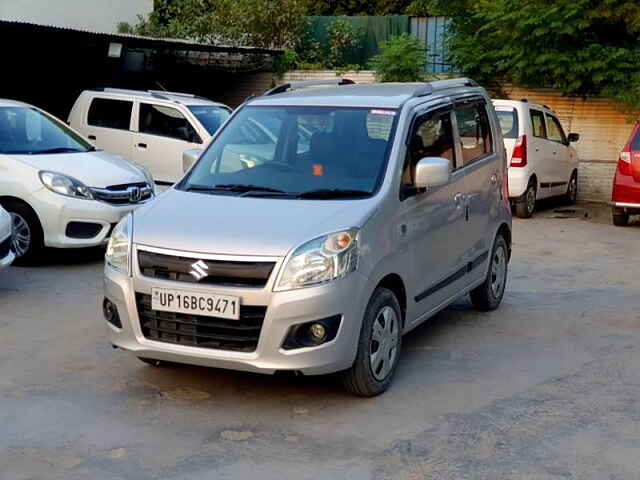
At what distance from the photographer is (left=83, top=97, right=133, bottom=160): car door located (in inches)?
531

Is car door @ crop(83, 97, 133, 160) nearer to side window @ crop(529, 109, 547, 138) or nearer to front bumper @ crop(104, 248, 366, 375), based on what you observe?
side window @ crop(529, 109, 547, 138)

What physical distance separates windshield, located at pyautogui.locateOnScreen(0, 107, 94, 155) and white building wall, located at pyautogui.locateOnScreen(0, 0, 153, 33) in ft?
29.6

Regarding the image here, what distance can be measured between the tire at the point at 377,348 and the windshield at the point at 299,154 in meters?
0.72

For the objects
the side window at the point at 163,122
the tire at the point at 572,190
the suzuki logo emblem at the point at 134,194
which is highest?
the side window at the point at 163,122

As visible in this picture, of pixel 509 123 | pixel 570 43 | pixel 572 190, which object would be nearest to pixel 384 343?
pixel 509 123

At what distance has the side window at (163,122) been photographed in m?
13.5

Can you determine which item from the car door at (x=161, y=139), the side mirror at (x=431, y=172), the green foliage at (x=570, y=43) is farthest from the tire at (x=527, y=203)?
the side mirror at (x=431, y=172)

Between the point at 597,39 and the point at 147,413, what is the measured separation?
13853 mm

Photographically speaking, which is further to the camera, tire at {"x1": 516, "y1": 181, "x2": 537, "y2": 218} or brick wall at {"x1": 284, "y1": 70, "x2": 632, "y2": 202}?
brick wall at {"x1": 284, "y1": 70, "x2": 632, "y2": 202}

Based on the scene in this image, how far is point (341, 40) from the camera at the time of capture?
68.6 ft

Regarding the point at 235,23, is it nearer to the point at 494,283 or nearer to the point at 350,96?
the point at 494,283

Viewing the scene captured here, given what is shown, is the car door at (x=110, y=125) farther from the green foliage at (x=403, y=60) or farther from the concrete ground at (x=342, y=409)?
the green foliage at (x=403, y=60)

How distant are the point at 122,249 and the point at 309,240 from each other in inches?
46.1

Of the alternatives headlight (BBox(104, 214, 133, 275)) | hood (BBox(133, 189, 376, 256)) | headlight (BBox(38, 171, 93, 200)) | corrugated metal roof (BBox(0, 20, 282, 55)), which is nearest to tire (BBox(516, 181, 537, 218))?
corrugated metal roof (BBox(0, 20, 282, 55))
